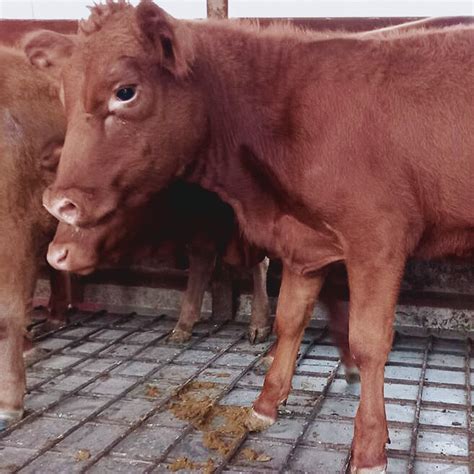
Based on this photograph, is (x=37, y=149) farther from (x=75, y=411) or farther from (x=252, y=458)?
(x=252, y=458)

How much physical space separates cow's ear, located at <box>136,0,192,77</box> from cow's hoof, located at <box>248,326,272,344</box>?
2.07m

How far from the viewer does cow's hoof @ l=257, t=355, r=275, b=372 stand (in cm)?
404

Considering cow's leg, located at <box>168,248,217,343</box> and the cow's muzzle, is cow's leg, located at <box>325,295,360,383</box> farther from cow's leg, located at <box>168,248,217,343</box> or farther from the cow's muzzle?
the cow's muzzle

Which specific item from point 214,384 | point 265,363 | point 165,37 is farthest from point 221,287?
point 165,37

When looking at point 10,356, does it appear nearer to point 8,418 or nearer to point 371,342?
point 8,418

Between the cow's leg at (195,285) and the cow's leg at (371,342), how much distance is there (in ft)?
6.13

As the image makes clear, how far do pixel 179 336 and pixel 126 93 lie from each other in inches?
81.5

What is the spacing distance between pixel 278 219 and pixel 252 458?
977 millimetres

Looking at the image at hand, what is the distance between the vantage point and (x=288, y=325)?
135 inches

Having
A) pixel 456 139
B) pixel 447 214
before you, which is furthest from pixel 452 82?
pixel 447 214

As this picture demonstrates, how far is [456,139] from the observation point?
108 inches

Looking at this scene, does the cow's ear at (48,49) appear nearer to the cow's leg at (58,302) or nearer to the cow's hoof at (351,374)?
the cow's leg at (58,302)

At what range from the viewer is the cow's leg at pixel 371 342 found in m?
2.77

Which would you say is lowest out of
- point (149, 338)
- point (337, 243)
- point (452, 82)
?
point (149, 338)
